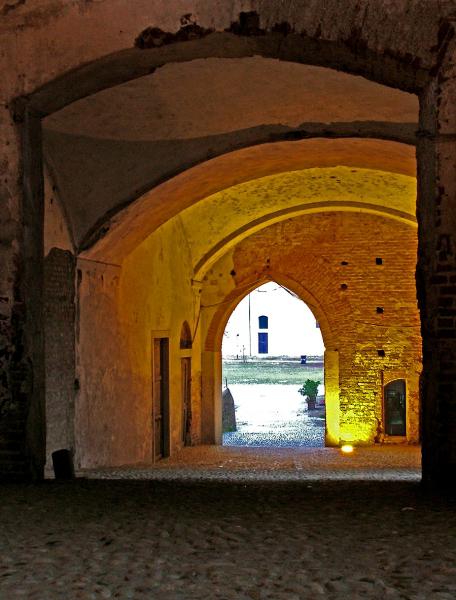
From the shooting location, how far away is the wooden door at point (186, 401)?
1341cm

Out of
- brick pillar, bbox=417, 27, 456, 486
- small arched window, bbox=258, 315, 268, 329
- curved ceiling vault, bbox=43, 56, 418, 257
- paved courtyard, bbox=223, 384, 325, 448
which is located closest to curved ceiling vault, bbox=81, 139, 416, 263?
curved ceiling vault, bbox=43, 56, 418, 257

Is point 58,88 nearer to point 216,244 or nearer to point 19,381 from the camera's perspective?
point 19,381

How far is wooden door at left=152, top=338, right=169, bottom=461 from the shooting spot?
11625 millimetres

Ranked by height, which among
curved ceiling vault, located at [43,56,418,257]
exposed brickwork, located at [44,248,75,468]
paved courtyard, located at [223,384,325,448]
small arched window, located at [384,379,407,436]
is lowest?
paved courtyard, located at [223,384,325,448]

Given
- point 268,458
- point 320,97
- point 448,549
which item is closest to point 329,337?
point 268,458

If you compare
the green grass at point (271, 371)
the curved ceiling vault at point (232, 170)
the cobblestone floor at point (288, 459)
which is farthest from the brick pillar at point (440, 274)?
the green grass at point (271, 371)

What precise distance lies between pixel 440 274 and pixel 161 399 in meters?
8.12

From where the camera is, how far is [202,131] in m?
7.63

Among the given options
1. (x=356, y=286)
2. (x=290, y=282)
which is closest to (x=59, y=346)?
(x=290, y=282)

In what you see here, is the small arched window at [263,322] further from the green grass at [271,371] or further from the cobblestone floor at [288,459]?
the cobblestone floor at [288,459]

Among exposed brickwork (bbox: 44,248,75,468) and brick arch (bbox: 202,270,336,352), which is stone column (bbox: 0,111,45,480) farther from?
brick arch (bbox: 202,270,336,352)

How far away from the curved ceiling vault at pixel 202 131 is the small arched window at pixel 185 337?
4.92 m

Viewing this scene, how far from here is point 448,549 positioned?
289cm

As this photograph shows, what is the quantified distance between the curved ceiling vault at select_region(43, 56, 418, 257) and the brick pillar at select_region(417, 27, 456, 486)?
2.19 meters
